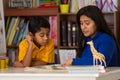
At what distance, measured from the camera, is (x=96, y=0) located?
305 centimetres

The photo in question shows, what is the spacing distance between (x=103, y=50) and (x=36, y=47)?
1.84 feet

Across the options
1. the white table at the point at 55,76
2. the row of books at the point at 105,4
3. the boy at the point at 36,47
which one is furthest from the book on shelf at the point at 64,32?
the white table at the point at 55,76

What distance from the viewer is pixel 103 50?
1.97m

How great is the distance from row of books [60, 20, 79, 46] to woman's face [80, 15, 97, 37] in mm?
946

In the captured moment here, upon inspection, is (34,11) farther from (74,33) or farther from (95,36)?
(95,36)

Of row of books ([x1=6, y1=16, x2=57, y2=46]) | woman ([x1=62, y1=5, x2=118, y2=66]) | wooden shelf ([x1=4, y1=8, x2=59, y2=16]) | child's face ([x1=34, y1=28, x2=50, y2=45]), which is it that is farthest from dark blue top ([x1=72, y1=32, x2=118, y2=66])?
row of books ([x1=6, y1=16, x2=57, y2=46])

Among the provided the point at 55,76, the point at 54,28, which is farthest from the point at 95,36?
the point at 54,28

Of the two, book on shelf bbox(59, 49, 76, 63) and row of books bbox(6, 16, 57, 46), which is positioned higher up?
row of books bbox(6, 16, 57, 46)

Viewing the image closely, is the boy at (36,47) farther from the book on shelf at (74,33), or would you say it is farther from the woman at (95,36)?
the book on shelf at (74,33)

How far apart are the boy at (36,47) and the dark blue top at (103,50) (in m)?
0.30

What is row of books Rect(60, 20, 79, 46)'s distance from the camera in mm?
3125

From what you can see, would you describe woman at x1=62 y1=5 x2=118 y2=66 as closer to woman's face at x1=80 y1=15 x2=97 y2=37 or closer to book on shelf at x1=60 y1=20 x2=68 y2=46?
woman's face at x1=80 y1=15 x2=97 y2=37

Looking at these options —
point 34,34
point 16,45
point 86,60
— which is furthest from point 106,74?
point 16,45

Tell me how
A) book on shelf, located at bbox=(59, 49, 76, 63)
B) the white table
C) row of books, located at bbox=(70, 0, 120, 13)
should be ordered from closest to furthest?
1. the white table
2. row of books, located at bbox=(70, 0, 120, 13)
3. book on shelf, located at bbox=(59, 49, 76, 63)
